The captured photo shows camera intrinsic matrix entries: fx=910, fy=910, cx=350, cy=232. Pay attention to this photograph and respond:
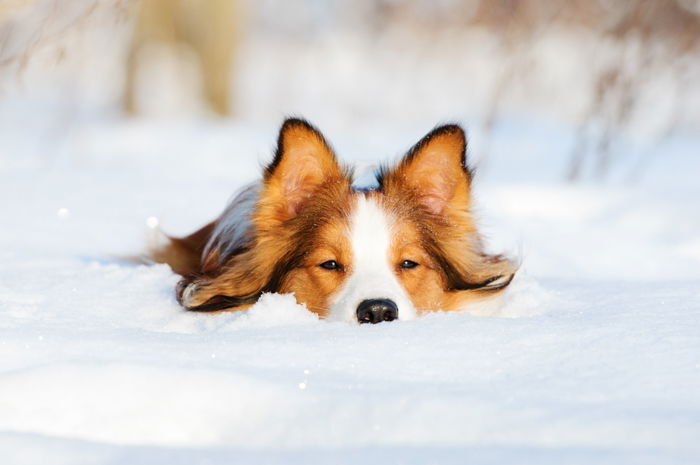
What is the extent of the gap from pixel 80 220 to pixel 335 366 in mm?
3526

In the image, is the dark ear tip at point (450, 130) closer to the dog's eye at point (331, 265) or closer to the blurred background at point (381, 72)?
the dog's eye at point (331, 265)

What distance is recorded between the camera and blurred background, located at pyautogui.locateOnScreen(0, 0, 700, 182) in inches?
342

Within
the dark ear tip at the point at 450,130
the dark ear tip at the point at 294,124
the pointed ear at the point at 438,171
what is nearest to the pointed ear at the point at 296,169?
the dark ear tip at the point at 294,124

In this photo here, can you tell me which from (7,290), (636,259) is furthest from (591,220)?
(7,290)

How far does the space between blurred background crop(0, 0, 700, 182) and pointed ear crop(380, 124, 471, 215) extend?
6.37 ft

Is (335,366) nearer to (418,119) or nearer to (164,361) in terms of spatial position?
(164,361)

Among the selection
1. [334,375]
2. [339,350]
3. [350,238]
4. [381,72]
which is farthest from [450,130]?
[381,72]

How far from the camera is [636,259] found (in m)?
5.28

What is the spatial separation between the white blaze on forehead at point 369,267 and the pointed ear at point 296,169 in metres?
0.23

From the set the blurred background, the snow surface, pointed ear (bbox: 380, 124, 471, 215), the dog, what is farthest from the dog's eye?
the blurred background

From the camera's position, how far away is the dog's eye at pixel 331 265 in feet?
12.4

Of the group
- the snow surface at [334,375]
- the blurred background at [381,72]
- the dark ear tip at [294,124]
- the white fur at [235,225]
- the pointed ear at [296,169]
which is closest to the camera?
the snow surface at [334,375]

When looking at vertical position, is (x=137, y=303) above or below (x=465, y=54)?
below

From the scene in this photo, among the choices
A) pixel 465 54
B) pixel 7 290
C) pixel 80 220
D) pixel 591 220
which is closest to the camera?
pixel 7 290
